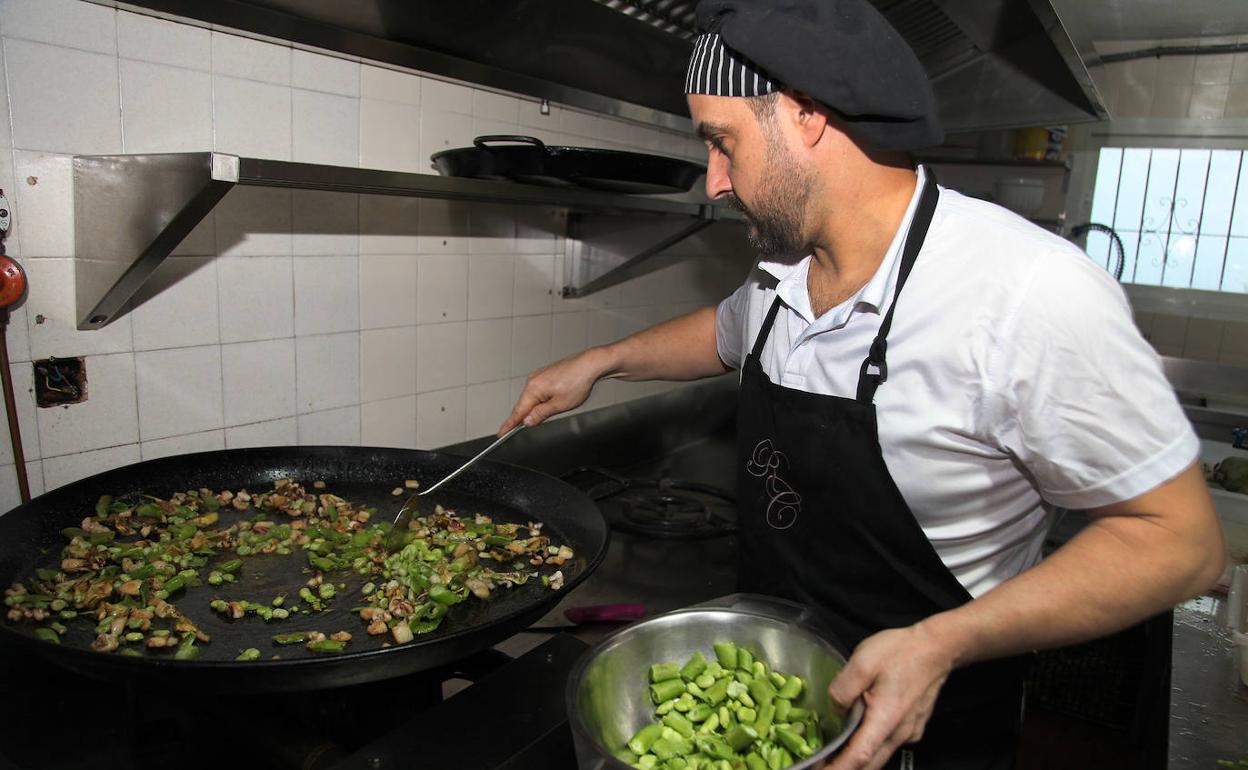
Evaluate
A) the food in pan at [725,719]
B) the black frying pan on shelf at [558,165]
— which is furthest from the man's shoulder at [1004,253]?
the black frying pan on shelf at [558,165]

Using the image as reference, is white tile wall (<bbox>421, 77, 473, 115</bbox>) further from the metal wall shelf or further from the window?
the window

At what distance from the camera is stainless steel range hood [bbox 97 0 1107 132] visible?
1.50 m

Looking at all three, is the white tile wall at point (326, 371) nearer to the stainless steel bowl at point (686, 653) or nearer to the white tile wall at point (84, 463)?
the white tile wall at point (84, 463)

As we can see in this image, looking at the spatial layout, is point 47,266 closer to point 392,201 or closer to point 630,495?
point 392,201

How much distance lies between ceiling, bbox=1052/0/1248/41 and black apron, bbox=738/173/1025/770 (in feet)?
2.72

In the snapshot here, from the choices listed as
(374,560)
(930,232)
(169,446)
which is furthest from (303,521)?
(930,232)

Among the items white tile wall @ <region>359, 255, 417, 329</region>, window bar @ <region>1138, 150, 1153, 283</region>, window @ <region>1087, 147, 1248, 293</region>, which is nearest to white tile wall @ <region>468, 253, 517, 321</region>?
white tile wall @ <region>359, 255, 417, 329</region>

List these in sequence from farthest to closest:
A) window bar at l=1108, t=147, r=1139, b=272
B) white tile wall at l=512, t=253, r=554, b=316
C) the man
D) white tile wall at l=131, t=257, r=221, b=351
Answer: window bar at l=1108, t=147, r=1139, b=272 < white tile wall at l=512, t=253, r=554, b=316 < white tile wall at l=131, t=257, r=221, b=351 < the man

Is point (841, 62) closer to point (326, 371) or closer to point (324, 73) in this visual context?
point (324, 73)

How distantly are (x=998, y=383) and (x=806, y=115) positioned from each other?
392mm

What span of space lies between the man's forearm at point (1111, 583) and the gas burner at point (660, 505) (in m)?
1.10

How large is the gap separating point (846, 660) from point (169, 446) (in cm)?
124

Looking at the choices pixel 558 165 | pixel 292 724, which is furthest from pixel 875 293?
pixel 292 724

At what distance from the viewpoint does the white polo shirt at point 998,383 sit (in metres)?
0.85
